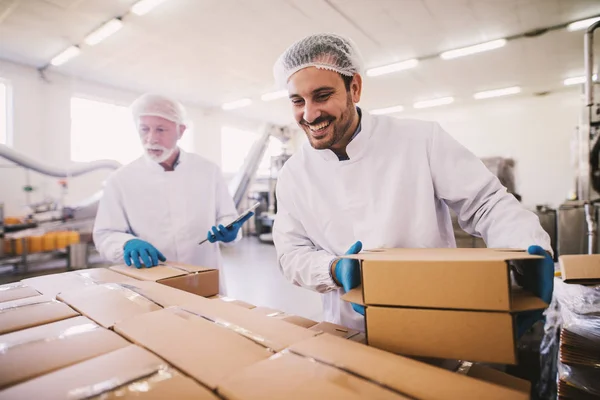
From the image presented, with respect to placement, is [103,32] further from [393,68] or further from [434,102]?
[434,102]

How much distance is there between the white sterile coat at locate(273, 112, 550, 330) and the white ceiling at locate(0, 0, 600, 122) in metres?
3.02

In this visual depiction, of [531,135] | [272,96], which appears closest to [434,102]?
[531,135]

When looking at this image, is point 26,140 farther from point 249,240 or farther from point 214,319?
point 214,319

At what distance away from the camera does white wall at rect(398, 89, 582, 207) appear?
726 cm

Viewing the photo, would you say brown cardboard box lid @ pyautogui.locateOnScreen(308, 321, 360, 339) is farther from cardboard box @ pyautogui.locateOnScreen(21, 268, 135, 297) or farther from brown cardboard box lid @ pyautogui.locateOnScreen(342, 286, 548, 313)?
cardboard box @ pyautogui.locateOnScreen(21, 268, 135, 297)

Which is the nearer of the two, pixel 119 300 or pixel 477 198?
pixel 119 300

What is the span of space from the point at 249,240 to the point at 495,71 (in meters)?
6.03

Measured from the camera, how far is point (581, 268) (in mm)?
817

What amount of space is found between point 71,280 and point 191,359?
0.84 meters

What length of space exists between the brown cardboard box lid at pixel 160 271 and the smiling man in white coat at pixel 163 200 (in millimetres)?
369

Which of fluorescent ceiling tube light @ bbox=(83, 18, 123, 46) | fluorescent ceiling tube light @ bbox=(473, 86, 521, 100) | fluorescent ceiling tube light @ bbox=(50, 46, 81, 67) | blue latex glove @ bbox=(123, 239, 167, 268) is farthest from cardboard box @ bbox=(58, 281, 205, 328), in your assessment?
fluorescent ceiling tube light @ bbox=(473, 86, 521, 100)

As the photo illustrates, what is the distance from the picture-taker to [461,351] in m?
0.52

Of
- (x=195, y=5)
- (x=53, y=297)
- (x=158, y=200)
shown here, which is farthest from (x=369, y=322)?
(x=195, y=5)

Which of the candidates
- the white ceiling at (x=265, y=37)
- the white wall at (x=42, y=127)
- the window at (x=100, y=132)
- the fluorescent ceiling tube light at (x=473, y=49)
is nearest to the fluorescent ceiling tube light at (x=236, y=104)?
the white ceiling at (x=265, y=37)
